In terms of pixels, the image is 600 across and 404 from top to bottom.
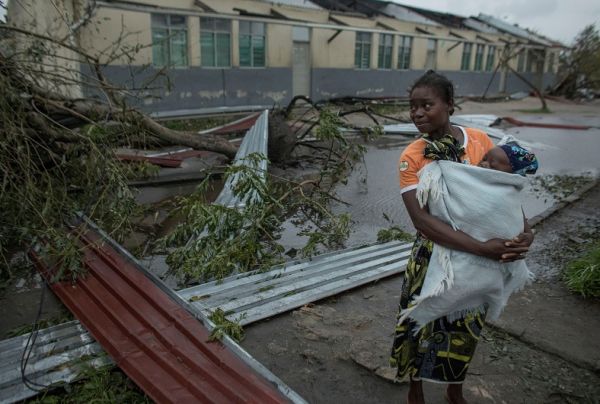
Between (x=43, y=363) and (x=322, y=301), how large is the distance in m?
1.70

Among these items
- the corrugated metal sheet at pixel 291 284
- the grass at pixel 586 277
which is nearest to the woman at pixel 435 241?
the corrugated metal sheet at pixel 291 284

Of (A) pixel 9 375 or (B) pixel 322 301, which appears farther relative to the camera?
(B) pixel 322 301

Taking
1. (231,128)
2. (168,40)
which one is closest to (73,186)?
(231,128)

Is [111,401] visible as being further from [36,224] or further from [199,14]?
[199,14]

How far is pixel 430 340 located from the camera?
5.92 feet

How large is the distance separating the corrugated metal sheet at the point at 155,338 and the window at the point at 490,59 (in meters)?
28.2

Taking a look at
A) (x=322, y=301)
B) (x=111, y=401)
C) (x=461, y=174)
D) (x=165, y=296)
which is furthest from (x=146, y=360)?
(x=461, y=174)

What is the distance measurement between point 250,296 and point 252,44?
45.8 ft

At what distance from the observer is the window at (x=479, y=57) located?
25.5 metres

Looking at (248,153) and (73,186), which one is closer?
(73,186)

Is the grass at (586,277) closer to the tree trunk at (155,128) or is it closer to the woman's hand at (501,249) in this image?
the woman's hand at (501,249)

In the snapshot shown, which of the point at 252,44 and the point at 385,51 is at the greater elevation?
the point at 385,51

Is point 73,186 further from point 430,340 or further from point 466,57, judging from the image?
point 466,57

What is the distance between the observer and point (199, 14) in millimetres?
13086
